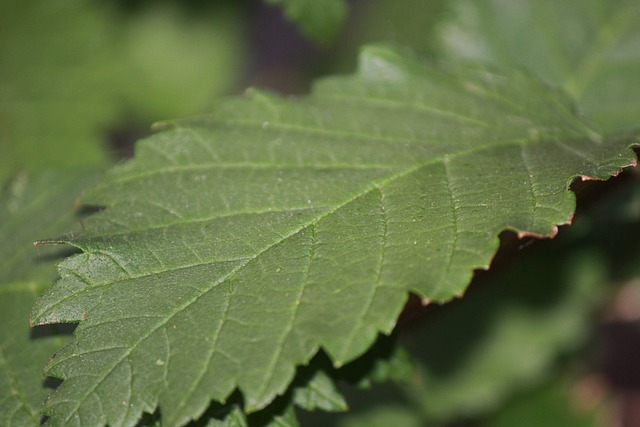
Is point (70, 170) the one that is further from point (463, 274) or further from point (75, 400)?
point (463, 274)

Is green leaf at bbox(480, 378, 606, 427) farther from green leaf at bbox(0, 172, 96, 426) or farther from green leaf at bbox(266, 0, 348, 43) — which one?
green leaf at bbox(0, 172, 96, 426)

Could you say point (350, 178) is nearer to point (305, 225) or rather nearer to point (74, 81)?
point (305, 225)

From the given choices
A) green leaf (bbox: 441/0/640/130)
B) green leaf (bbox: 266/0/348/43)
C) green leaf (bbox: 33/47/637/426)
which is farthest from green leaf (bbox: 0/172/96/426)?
green leaf (bbox: 441/0/640/130)

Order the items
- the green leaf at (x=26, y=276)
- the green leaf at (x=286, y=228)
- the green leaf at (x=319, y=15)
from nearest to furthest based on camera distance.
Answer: the green leaf at (x=286, y=228) < the green leaf at (x=26, y=276) < the green leaf at (x=319, y=15)

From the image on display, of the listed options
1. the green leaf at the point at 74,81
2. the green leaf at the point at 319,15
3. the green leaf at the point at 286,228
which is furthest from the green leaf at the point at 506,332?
the green leaf at the point at 74,81

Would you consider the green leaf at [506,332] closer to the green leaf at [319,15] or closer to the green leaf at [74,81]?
the green leaf at [319,15]

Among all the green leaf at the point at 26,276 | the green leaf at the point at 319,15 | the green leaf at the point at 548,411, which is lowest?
Answer: the green leaf at the point at 548,411

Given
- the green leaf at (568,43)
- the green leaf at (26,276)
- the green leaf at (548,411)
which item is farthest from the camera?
the green leaf at (548,411)
